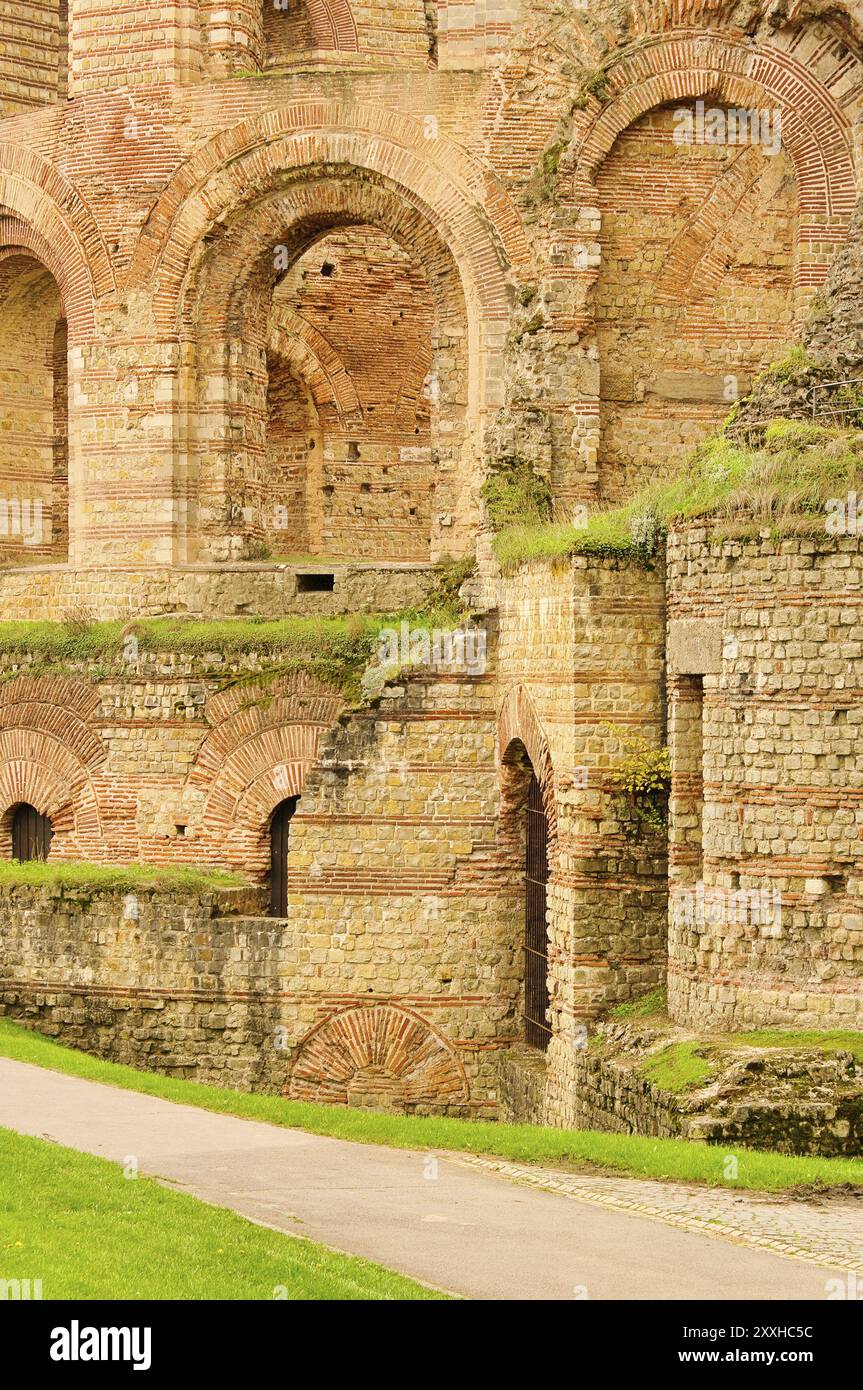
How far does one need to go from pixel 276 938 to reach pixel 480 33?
8817mm

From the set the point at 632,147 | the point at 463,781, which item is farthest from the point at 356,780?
the point at 632,147

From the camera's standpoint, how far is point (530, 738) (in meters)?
16.0

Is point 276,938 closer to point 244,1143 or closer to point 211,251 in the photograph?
point 244,1143

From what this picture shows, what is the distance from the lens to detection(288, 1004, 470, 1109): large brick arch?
17.0 m

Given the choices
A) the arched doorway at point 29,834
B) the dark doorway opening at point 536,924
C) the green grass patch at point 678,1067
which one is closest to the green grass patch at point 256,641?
the arched doorway at point 29,834

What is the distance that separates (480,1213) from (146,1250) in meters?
2.09

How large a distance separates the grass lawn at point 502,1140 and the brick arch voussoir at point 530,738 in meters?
2.75

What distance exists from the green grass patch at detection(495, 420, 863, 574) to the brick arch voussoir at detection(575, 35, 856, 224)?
16.1 ft

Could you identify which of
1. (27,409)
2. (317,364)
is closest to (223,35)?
(27,409)

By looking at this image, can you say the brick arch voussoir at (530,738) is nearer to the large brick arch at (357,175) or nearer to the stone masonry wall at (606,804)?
the stone masonry wall at (606,804)

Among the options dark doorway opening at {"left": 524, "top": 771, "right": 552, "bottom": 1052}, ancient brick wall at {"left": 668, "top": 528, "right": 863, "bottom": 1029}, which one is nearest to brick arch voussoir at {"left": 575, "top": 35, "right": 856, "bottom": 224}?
dark doorway opening at {"left": 524, "top": 771, "right": 552, "bottom": 1052}

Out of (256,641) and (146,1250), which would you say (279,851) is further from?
(146,1250)

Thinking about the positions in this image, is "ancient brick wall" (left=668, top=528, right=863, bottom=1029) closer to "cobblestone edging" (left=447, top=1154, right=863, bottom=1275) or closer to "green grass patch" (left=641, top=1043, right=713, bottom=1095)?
"green grass patch" (left=641, top=1043, right=713, bottom=1095)

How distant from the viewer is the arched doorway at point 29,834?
796 inches
